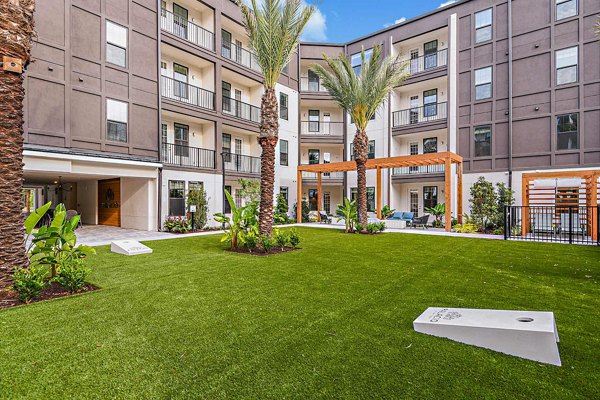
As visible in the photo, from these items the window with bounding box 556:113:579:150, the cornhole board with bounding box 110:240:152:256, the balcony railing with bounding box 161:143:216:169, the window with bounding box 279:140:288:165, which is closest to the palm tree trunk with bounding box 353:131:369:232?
the balcony railing with bounding box 161:143:216:169

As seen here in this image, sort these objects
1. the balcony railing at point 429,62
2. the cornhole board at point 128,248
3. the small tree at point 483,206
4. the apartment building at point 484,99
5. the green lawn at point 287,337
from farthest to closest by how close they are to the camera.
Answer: the balcony railing at point 429,62, the apartment building at point 484,99, the small tree at point 483,206, the cornhole board at point 128,248, the green lawn at point 287,337

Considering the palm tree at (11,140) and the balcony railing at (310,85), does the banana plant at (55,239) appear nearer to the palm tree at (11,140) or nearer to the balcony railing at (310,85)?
the palm tree at (11,140)

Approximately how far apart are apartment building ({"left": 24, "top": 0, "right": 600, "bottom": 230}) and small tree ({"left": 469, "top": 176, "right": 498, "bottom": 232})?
1.93 meters

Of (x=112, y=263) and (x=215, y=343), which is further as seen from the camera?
(x=112, y=263)

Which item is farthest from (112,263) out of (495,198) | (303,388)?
(495,198)

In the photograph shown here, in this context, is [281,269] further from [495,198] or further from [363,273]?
[495,198]

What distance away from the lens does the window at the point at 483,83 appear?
20.5 meters

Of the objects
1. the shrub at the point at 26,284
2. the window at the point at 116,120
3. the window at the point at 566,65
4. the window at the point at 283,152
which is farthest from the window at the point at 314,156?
the shrub at the point at 26,284

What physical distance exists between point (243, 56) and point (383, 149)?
480 inches

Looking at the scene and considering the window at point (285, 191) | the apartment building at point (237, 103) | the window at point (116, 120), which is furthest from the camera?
the window at point (285, 191)

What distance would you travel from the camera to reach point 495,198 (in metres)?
17.4

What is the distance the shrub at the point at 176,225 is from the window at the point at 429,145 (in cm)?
1743

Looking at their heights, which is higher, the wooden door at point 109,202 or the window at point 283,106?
the window at point 283,106

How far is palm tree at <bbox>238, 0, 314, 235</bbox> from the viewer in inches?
416
